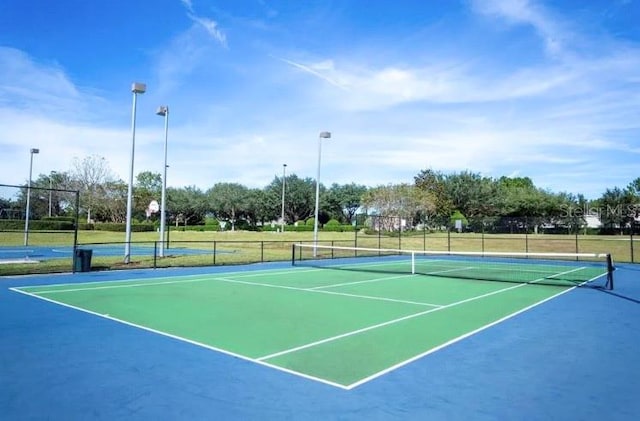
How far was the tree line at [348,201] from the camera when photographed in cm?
6050

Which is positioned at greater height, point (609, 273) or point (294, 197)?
point (294, 197)

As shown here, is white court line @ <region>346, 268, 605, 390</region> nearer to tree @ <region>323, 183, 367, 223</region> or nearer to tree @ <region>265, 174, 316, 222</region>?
tree @ <region>265, 174, 316, 222</region>

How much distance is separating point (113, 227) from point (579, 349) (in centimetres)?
5115

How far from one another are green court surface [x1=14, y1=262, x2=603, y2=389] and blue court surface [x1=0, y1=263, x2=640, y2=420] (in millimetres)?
290

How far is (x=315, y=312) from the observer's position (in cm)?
1040

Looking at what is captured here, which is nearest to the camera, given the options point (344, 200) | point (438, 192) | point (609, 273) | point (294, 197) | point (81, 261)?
point (609, 273)

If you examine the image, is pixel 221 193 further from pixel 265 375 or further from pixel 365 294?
pixel 265 375

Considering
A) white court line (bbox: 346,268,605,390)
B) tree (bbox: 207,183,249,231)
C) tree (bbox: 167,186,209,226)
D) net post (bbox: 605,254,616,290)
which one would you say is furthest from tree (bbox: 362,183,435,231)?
white court line (bbox: 346,268,605,390)

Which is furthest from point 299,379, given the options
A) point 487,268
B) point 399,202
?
point 399,202

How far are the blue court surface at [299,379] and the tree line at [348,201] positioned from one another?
1294 inches

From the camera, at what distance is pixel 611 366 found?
6.48 m

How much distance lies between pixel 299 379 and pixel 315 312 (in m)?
4.61

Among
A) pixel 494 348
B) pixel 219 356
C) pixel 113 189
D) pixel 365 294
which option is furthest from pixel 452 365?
pixel 113 189

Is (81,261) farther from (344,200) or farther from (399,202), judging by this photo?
(344,200)
